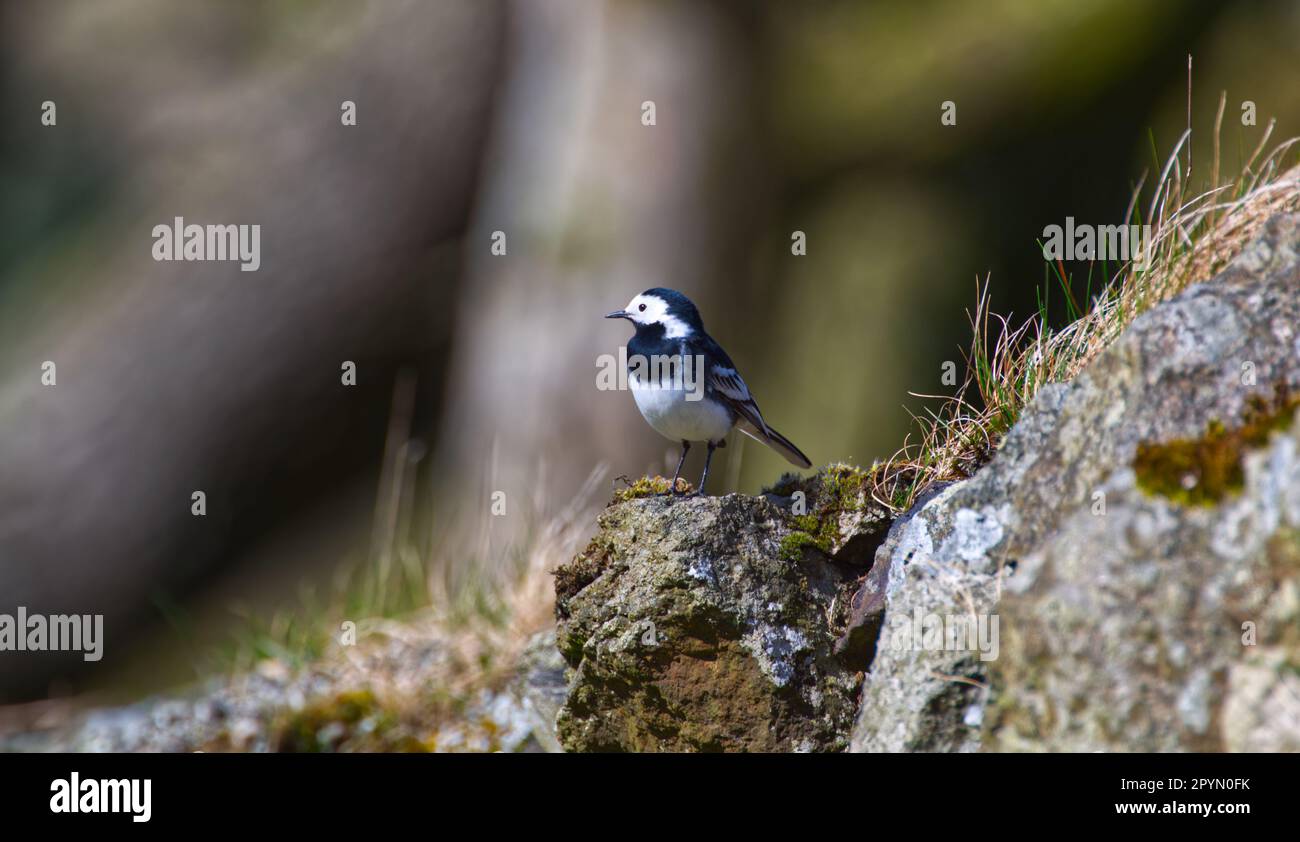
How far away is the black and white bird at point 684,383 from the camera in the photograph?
5594 millimetres

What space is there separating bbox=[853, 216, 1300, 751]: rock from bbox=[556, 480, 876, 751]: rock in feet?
1.67

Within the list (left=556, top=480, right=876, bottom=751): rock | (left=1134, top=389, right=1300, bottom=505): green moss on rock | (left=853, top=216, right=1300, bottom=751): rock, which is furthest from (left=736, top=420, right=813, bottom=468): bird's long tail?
(left=1134, top=389, right=1300, bottom=505): green moss on rock

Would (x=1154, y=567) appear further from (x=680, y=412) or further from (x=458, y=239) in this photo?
(x=458, y=239)

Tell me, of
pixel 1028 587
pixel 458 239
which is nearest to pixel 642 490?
pixel 1028 587

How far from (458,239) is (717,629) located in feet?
24.3

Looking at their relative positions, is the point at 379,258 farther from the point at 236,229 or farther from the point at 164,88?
the point at 164,88

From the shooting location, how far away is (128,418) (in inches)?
389

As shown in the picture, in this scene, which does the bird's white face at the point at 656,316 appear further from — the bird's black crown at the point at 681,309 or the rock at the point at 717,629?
the rock at the point at 717,629

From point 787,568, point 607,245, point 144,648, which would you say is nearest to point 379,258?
point 607,245

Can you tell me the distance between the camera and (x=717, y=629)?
4094 mm

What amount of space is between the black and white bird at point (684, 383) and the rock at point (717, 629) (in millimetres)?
1131

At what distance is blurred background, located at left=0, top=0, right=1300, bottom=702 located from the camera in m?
9.29

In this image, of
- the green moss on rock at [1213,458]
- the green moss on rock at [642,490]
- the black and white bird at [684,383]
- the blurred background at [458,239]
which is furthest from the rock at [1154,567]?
the blurred background at [458,239]

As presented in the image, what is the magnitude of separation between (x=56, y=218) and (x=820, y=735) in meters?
9.67
